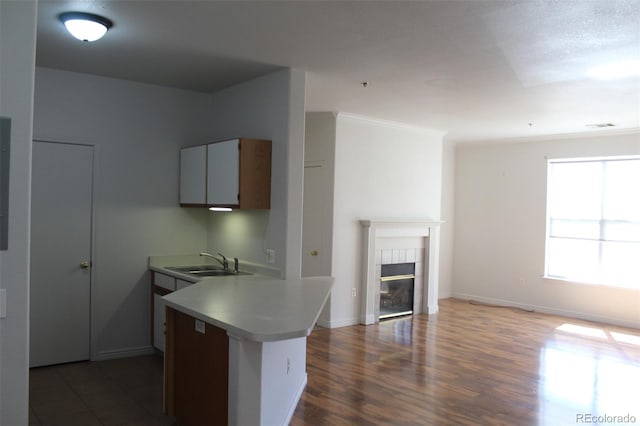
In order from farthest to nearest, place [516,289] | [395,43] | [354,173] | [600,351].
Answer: [516,289] → [354,173] → [600,351] → [395,43]

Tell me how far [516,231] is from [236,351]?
6313 millimetres

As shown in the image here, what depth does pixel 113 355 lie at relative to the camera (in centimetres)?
466

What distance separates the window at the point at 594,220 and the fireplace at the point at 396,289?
89.9 inches

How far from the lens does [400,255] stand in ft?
22.4

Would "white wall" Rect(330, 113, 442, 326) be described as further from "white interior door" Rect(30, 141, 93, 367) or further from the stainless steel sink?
"white interior door" Rect(30, 141, 93, 367)

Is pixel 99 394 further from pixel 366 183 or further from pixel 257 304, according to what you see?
pixel 366 183

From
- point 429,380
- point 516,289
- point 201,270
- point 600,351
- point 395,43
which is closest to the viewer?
point 395,43

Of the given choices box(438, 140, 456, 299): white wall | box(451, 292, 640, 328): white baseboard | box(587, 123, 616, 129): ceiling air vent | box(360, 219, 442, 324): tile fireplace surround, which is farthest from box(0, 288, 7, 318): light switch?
box(451, 292, 640, 328): white baseboard

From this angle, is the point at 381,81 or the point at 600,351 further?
the point at 600,351

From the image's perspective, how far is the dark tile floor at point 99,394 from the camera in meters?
3.35

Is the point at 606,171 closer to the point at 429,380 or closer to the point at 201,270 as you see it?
the point at 429,380

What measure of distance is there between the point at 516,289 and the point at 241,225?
5054mm

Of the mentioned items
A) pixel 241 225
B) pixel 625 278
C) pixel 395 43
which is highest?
pixel 395 43

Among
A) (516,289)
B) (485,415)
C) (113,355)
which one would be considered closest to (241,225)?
(113,355)
